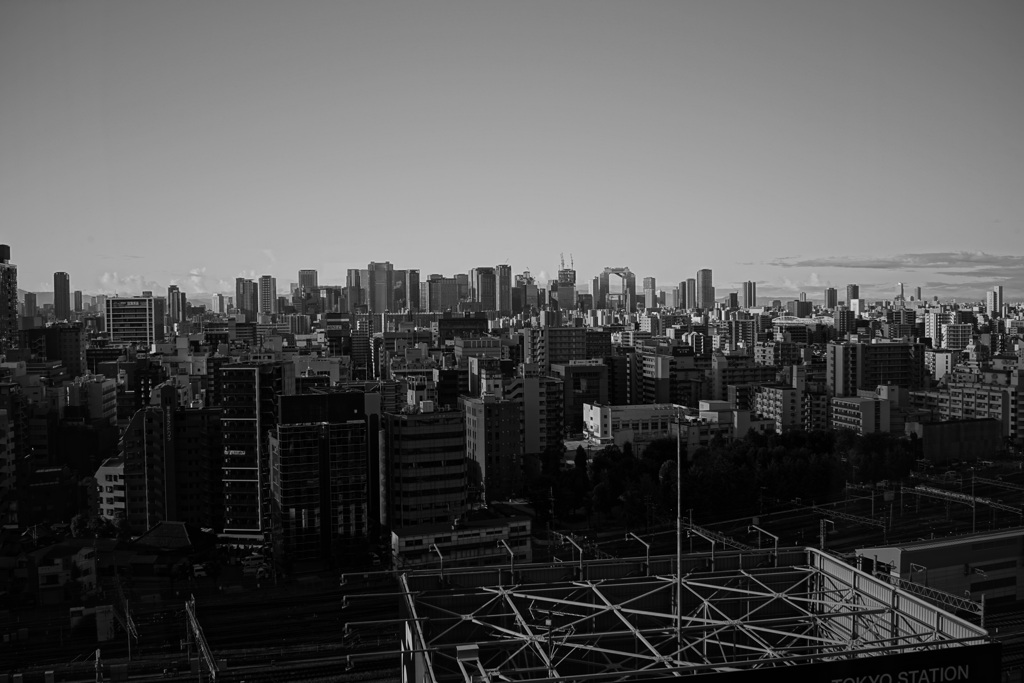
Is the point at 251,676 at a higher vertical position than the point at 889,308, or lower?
lower

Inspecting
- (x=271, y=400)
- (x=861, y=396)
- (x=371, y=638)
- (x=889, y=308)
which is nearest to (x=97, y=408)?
(x=271, y=400)

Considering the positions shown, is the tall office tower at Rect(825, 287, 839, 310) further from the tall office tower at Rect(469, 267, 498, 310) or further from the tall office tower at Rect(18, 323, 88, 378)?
the tall office tower at Rect(18, 323, 88, 378)

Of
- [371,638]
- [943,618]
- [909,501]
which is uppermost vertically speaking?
[943,618]

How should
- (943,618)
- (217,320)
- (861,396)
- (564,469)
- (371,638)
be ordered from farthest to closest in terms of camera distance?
1. (217,320)
2. (861,396)
3. (564,469)
4. (371,638)
5. (943,618)

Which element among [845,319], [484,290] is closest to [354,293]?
[484,290]

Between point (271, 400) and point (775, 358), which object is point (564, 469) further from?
point (775, 358)

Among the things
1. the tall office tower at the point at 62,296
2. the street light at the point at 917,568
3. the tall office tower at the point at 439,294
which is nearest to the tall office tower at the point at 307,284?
the tall office tower at the point at 439,294
